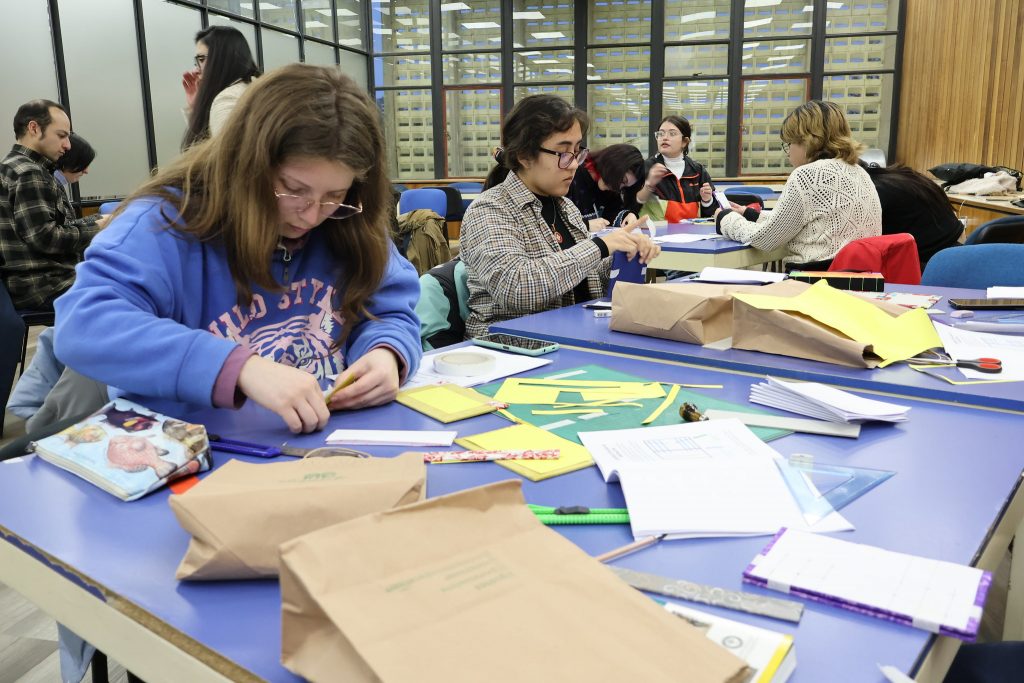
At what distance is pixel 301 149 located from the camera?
1272 mm

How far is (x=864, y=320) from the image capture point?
1.68 meters

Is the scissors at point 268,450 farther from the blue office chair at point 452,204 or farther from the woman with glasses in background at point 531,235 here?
the blue office chair at point 452,204

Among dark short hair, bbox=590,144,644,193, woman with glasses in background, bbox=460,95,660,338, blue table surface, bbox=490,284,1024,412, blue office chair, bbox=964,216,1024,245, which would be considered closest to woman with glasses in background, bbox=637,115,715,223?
dark short hair, bbox=590,144,644,193

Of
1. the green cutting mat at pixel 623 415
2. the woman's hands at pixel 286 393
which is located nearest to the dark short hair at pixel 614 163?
the green cutting mat at pixel 623 415

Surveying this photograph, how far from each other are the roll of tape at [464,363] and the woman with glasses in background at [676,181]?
368 centimetres

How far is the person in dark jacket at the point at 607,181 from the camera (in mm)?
4879

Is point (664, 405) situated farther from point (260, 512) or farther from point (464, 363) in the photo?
point (260, 512)

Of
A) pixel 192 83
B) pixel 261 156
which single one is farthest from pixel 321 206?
pixel 192 83

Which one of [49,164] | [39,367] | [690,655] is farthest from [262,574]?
[49,164]

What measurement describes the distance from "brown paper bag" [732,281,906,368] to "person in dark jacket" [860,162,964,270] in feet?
8.54

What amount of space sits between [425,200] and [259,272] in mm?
5940

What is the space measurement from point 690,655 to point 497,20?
1042cm

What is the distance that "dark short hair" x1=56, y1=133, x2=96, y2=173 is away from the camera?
4312 millimetres

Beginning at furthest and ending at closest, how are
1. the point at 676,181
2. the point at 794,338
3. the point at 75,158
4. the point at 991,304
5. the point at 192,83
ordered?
the point at 676,181
the point at 75,158
the point at 192,83
the point at 991,304
the point at 794,338
